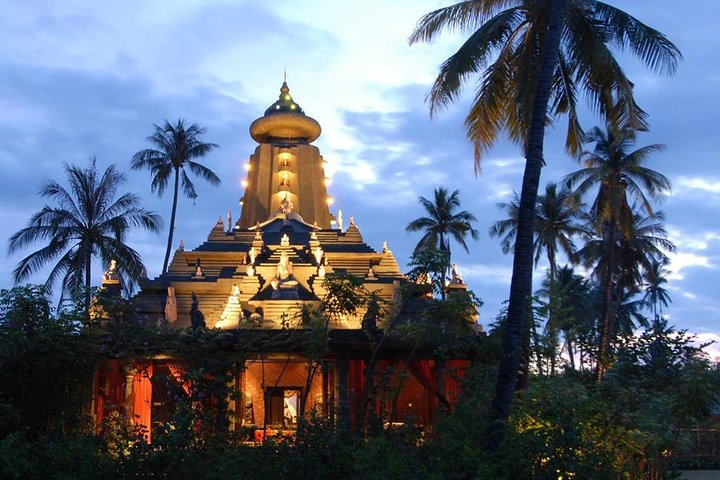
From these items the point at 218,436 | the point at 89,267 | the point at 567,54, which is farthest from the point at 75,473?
the point at 89,267

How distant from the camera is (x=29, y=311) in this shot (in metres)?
16.8

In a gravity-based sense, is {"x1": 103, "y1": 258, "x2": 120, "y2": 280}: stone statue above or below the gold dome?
below

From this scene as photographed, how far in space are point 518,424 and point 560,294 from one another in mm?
4930

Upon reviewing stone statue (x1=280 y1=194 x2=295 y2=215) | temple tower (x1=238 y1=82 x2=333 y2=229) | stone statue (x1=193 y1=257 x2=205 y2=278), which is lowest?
stone statue (x1=193 y1=257 x2=205 y2=278)

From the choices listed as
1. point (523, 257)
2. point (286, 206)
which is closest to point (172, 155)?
point (286, 206)

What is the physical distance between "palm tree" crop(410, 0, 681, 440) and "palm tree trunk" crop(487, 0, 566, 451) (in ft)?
0.06

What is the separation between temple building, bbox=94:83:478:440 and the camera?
66.8 ft

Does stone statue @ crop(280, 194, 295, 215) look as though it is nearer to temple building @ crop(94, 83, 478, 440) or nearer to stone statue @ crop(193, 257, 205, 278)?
temple building @ crop(94, 83, 478, 440)

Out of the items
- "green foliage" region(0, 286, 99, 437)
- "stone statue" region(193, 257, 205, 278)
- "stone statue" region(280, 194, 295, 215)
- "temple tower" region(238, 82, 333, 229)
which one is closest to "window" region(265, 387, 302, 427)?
"stone statue" region(193, 257, 205, 278)

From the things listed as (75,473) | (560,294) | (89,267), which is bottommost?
(75,473)

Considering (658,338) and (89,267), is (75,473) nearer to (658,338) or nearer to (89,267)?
(658,338)

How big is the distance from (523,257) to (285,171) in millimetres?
33623

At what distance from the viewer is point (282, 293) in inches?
1193

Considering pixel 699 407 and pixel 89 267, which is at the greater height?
pixel 89 267
